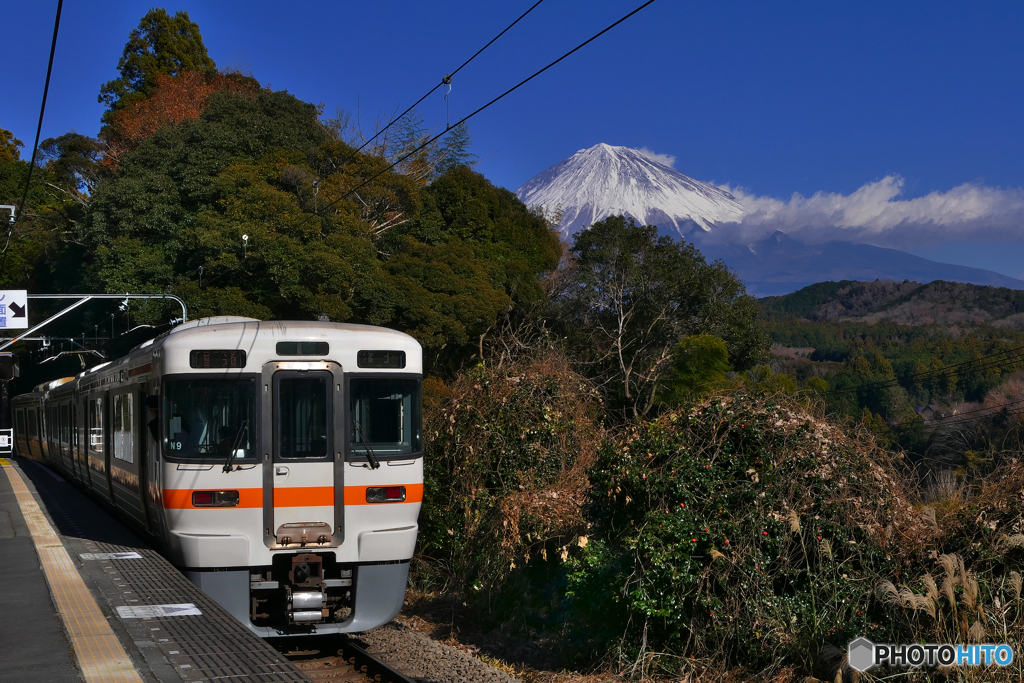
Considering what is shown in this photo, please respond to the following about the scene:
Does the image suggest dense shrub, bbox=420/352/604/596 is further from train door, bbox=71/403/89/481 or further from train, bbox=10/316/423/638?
train door, bbox=71/403/89/481

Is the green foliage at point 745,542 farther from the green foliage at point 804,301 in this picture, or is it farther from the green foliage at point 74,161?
the green foliage at point 804,301

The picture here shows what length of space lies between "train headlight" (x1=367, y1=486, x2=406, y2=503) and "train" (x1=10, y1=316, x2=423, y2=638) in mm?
12

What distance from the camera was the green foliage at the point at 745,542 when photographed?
7.45 metres

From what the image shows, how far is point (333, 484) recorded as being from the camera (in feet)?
27.4

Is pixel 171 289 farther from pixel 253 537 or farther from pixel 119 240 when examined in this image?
pixel 253 537

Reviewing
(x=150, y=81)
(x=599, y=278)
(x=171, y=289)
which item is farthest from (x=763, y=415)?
(x=150, y=81)

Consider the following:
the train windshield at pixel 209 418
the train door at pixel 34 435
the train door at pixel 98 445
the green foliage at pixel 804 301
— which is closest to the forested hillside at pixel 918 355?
the green foliage at pixel 804 301

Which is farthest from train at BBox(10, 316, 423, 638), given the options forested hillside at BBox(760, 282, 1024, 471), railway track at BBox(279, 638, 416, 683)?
forested hillside at BBox(760, 282, 1024, 471)

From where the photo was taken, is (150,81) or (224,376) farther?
(150,81)

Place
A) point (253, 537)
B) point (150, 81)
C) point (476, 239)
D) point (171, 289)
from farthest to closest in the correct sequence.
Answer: point (150, 81), point (476, 239), point (171, 289), point (253, 537)

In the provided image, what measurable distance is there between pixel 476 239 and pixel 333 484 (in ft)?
84.4

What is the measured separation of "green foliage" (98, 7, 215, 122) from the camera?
2064 inches

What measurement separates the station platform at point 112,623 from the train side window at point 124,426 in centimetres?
111

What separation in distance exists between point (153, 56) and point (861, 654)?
56.0 m
